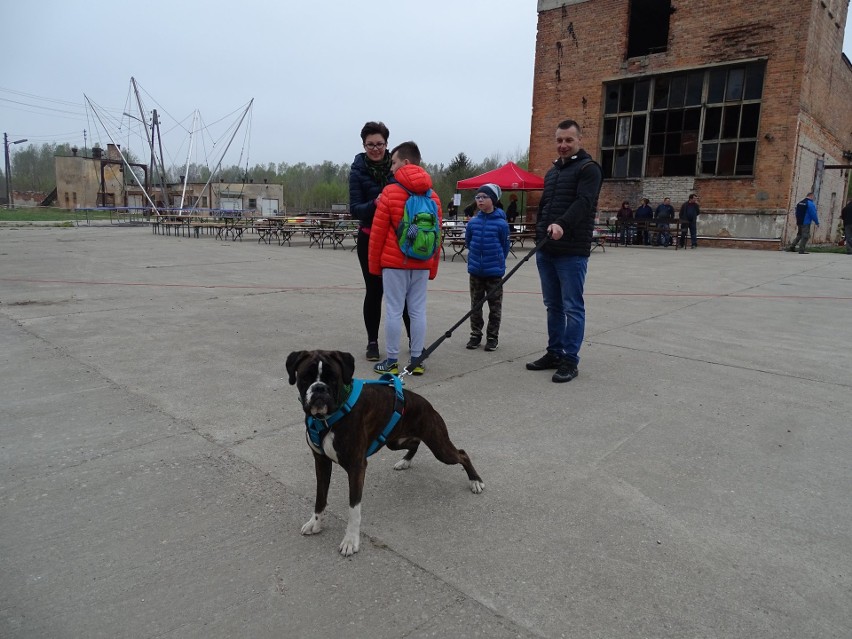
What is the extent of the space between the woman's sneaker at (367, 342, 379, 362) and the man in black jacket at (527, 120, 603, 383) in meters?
1.34

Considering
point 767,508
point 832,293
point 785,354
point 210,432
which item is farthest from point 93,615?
point 832,293

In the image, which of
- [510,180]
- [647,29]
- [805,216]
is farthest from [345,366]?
[647,29]

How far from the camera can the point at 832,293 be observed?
930 cm

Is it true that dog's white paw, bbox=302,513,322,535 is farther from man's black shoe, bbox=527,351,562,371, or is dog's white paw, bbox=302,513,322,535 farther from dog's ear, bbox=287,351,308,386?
man's black shoe, bbox=527,351,562,371

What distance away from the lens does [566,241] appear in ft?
14.9

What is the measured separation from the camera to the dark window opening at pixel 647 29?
67.7ft

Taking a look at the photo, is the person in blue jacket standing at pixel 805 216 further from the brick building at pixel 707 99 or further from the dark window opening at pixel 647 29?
the dark window opening at pixel 647 29

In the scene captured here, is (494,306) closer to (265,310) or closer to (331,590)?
(265,310)

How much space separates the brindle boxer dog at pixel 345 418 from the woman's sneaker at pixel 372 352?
241cm

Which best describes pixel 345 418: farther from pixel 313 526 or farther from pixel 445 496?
pixel 445 496

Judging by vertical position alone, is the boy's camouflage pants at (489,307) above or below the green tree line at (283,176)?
below

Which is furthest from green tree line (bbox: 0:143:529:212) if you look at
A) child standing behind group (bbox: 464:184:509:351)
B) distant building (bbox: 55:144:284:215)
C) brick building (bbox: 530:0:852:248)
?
child standing behind group (bbox: 464:184:509:351)

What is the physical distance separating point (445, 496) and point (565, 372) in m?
2.12

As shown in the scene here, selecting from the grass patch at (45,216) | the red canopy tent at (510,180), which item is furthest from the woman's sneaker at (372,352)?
the grass patch at (45,216)
